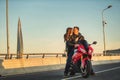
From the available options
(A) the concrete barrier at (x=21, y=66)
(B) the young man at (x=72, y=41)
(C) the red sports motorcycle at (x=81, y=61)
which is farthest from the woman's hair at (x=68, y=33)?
(A) the concrete barrier at (x=21, y=66)

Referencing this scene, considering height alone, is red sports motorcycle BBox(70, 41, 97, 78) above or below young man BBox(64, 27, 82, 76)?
below

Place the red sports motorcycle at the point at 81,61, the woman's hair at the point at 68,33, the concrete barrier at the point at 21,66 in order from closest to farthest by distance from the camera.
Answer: the red sports motorcycle at the point at 81,61, the woman's hair at the point at 68,33, the concrete barrier at the point at 21,66

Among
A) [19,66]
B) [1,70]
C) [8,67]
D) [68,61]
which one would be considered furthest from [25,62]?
[68,61]

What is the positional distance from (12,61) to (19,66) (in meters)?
0.56

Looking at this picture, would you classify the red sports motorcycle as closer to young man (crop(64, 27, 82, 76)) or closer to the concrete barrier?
young man (crop(64, 27, 82, 76))

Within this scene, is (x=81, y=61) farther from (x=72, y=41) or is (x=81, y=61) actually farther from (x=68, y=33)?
(x=68, y=33)

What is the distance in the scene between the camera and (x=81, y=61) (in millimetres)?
12422

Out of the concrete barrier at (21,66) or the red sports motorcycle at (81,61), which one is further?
the concrete barrier at (21,66)

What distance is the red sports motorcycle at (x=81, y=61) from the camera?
40.7 ft

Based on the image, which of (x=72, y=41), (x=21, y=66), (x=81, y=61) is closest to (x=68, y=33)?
(x=72, y=41)

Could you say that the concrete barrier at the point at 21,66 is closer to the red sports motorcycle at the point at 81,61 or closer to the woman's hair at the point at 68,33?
the woman's hair at the point at 68,33

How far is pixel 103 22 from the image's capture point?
57531 millimetres

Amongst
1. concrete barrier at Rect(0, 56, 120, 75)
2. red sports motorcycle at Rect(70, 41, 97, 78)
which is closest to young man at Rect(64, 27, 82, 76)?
red sports motorcycle at Rect(70, 41, 97, 78)

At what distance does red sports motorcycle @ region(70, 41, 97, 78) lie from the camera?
12.4m
